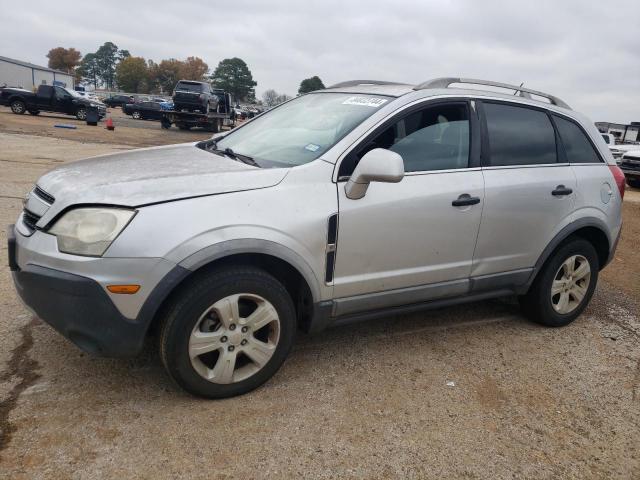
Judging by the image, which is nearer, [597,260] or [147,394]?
[147,394]

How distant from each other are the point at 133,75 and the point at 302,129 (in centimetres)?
12437

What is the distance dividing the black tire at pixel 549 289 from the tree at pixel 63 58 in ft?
473

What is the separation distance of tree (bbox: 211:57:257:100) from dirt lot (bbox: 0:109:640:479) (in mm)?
123686

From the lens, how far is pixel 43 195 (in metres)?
2.81

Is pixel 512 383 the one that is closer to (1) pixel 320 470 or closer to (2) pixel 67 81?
(1) pixel 320 470

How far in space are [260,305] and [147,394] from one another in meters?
0.79

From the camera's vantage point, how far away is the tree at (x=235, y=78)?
12225 centimetres

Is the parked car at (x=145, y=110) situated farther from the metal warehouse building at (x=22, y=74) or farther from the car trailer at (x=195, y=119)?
the metal warehouse building at (x=22, y=74)

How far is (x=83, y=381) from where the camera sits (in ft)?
9.43

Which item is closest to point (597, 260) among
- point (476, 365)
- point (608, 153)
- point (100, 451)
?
point (608, 153)

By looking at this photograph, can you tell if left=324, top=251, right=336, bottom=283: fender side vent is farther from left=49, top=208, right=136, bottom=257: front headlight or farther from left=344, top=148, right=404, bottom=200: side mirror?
left=49, top=208, right=136, bottom=257: front headlight

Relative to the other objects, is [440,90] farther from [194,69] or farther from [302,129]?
[194,69]

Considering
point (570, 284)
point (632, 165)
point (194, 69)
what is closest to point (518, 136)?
point (570, 284)

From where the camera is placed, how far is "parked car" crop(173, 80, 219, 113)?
79.7 feet
